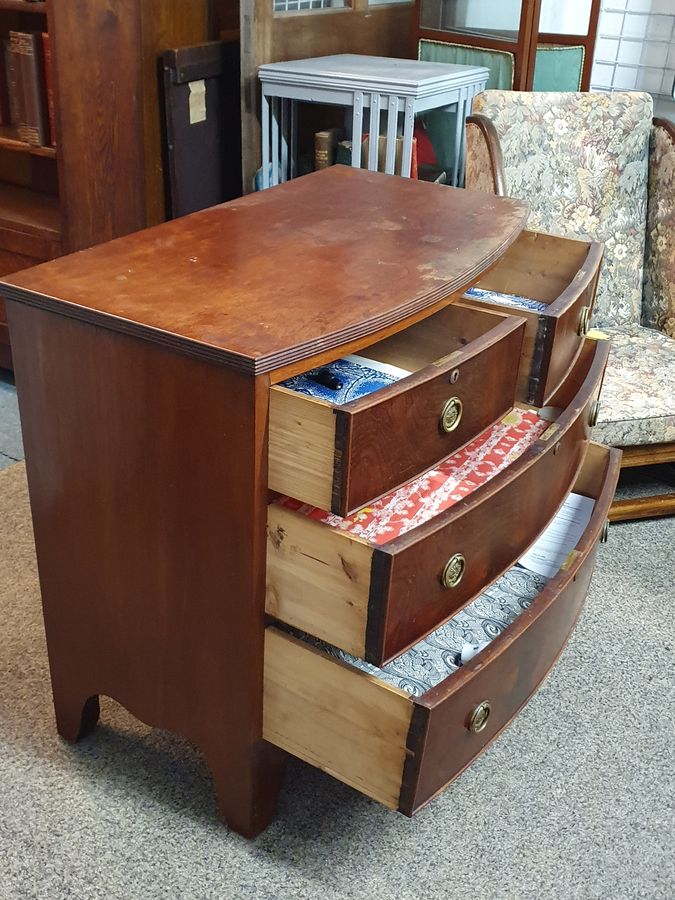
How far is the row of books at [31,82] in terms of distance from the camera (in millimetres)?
2369

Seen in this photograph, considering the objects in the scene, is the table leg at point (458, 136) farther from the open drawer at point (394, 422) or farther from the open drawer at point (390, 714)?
the open drawer at point (390, 714)

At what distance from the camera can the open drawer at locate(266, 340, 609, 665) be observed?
1011mm

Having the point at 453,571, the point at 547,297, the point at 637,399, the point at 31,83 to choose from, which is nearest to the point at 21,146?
the point at 31,83

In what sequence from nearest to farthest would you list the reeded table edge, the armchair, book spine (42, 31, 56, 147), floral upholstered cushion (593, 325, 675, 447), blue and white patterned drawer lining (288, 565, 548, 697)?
the reeded table edge < blue and white patterned drawer lining (288, 565, 548, 697) < floral upholstered cushion (593, 325, 675, 447) < the armchair < book spine (42, 31, 56, 147)

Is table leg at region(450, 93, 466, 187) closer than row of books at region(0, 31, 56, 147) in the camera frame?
No

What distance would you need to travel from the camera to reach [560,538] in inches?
58.6

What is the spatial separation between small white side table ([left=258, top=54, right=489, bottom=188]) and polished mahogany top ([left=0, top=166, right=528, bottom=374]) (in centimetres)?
93

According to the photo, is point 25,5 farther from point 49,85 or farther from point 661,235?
point 661,235

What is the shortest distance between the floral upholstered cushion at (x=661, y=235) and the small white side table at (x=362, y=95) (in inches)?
21.9

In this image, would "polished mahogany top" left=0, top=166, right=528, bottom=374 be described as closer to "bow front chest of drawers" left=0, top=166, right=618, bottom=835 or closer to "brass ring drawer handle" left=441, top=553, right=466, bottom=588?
"bow front chest of drawers" left=0, top=166, right=618, bottom=835

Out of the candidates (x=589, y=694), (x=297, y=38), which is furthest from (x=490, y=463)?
(x=297, y=38)

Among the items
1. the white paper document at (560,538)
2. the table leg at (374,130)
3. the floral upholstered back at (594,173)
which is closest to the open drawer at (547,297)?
the white paper document at (560,538)

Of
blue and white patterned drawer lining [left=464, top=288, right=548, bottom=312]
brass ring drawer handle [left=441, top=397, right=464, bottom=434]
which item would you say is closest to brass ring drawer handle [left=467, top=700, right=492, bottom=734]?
brass ring drawer handle [left=441, top=397, right=464, bottom=434]

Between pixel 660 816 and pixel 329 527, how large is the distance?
73cm
